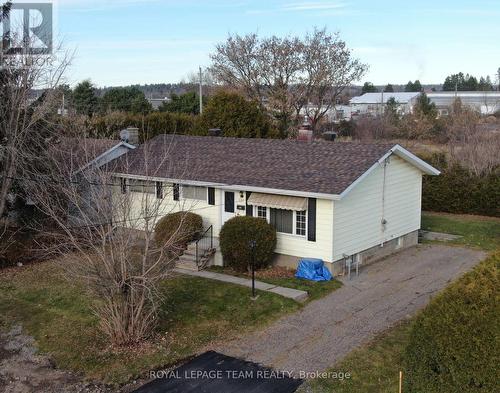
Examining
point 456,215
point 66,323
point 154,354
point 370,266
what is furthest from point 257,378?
point 456,215

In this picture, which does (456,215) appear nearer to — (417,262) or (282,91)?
(417,262)

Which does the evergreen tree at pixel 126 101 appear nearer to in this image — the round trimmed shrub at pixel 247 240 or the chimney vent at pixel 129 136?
the chimney vent at pixel 129 136

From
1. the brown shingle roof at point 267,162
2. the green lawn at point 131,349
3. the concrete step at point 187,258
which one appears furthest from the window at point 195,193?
the green lawn at point 131,349

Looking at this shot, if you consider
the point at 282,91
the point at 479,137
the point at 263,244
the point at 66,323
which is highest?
the point at 282,91

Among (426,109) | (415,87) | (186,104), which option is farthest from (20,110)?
(415,87)

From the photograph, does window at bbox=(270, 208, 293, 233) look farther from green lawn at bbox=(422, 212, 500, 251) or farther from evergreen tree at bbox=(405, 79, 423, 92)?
evergreen tree at bbox=(405, 79, 423, 92)

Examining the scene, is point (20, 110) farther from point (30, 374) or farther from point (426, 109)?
point (426, 109)
